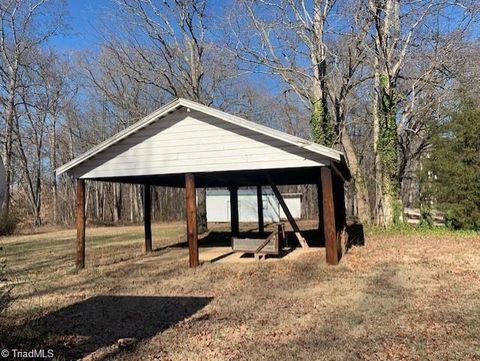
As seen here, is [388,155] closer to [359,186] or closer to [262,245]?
[359,186]

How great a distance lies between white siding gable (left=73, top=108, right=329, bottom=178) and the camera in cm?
1065

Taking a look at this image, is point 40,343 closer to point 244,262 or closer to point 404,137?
point 244,262

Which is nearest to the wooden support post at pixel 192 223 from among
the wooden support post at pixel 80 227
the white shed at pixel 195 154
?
the white shed at pixel 195 154

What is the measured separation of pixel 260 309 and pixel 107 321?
229cm

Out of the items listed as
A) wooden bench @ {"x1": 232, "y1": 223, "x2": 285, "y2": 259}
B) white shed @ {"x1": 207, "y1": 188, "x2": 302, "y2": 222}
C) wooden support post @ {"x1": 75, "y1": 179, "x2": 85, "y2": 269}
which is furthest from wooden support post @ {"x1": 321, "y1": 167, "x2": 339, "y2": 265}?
white shed @ {"x1": 207, "y1": 188, "x2": 302, "y2": 222}

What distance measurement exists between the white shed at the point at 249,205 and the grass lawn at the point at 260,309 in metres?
23.0

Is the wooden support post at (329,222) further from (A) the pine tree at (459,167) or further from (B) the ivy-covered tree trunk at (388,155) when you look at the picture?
(B) the ivy-covered tree trunk at (388,155)

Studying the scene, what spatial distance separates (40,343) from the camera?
544 cm

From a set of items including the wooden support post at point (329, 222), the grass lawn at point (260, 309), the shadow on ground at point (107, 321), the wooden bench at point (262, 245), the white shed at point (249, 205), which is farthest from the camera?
the white shed at point (249, 205)

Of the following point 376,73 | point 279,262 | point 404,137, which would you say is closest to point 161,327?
point 279,262

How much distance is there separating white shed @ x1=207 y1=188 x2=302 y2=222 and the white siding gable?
2355 centimetres

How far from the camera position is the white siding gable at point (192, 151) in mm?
10648

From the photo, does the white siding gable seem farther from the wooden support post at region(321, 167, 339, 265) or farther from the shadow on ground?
the shadow on ground

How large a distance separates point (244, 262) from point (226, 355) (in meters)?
6.92
